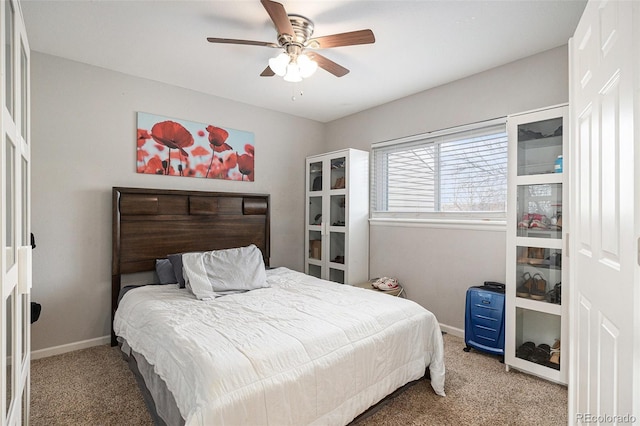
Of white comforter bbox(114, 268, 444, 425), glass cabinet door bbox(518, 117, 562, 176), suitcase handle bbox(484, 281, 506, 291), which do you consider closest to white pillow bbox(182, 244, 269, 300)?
white comforter bbox(114, 268, 444, 425)

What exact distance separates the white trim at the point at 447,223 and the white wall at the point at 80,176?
7.60 ft

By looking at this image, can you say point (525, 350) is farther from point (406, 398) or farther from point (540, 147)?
point (540, 147)

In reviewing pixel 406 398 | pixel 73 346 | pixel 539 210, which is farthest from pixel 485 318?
pixel 73 346

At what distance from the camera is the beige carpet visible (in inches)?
76.3

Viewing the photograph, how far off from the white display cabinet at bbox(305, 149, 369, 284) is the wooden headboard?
29.4 inches

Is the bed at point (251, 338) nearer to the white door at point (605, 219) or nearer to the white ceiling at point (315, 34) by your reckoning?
the white door at point (605, 219)

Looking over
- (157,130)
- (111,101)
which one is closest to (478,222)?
(157,130)

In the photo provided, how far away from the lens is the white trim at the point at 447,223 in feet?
9.78

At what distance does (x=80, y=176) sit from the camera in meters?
2.94

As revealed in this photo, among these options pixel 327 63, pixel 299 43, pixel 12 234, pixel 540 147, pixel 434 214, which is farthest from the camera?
pixel 434 214

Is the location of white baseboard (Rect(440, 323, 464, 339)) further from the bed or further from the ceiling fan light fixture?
the ceiling fan light fixture

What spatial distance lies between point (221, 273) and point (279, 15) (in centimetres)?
198

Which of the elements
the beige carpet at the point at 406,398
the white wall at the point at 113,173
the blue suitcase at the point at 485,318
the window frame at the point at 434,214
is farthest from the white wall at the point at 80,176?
the blue suitcase at the point at 485,318

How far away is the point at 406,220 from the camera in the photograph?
371 cm
